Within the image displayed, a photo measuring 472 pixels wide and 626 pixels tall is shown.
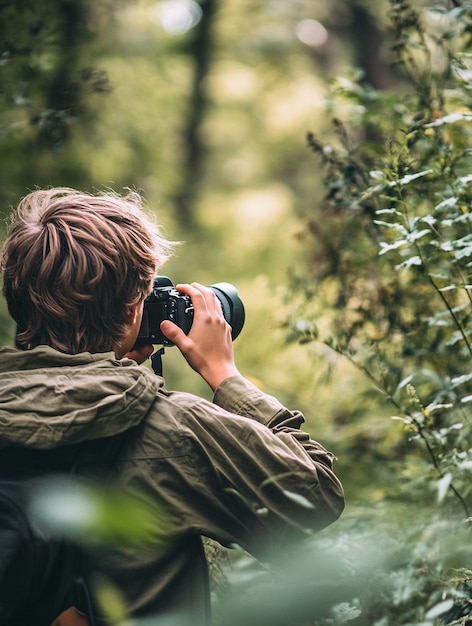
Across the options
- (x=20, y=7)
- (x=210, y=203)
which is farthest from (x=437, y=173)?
(x=210, y=203)

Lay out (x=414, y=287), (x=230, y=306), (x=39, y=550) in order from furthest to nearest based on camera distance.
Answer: (x=414, y=287) < (x=230, y=306) < (x=39, y=550)

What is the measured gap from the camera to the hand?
5.92 ft

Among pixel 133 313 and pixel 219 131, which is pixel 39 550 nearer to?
pixel 133 313

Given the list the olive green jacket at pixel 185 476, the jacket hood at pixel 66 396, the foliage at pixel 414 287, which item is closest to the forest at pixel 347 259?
the foliage at pixel 414 287

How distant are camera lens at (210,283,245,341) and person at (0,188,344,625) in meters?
0.30

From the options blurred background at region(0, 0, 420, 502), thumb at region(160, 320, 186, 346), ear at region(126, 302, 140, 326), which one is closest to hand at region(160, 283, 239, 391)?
thumb at region(160, 320, 186, 346)

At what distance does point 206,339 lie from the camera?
6.02ft

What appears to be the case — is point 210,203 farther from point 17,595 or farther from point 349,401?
point 17,595

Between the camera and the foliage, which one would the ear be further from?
the foliage

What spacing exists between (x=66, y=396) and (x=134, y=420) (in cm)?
14

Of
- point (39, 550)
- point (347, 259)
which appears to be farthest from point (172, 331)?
point (347, 259)

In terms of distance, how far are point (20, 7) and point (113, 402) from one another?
2.12 meters

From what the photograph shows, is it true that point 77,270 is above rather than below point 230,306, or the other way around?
above

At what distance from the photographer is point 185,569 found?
5.22ft
